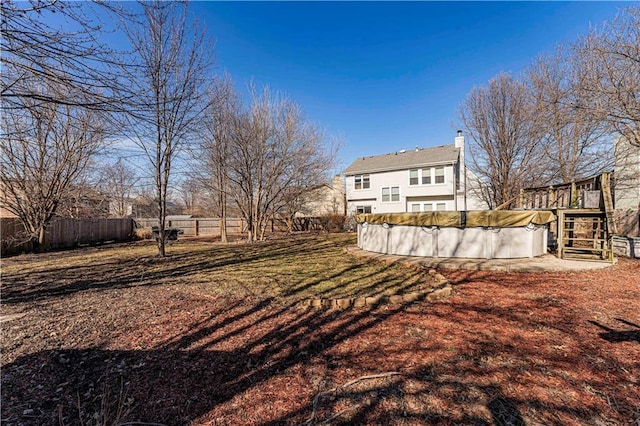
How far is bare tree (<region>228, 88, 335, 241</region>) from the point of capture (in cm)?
1441

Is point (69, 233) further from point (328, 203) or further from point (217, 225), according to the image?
point (328, 203)

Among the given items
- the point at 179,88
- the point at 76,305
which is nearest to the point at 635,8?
the point at 179,88

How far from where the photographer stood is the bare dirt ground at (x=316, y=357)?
6.84ft

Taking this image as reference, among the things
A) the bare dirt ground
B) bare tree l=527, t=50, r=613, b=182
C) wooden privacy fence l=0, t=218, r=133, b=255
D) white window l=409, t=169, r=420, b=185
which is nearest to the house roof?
white window l=409, t=169, r=420, b=185

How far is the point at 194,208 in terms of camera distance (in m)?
36.7

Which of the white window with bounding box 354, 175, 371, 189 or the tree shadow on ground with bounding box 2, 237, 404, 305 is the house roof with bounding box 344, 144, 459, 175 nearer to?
the white window with bounding box 354, 175, 371, 189

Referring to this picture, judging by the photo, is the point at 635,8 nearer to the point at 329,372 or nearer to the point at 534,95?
the point at 534,95

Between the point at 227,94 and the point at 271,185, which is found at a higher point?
the point at 227,94

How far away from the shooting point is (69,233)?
13.2 meters

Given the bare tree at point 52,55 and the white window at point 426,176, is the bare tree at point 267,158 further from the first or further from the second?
the bare tree at point 52,55

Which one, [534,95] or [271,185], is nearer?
[534,95]

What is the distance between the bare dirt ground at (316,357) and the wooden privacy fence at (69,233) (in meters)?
8.32

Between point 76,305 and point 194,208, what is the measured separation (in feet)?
114

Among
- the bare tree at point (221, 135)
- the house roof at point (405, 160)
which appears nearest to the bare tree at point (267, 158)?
the bare tree at point (221, 135)
